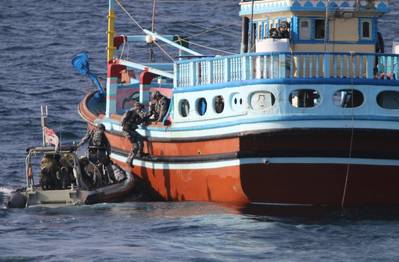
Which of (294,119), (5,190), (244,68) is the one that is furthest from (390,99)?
(5,190)

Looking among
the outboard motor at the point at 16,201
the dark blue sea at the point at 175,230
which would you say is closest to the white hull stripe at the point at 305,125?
the dark blue sea at the point at 175,230

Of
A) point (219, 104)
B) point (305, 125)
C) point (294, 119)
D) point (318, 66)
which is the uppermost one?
point (318, 66)

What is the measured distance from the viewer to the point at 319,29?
3428 centimetres

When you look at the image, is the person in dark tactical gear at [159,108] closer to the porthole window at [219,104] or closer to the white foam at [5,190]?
the porthole window at [219,104]

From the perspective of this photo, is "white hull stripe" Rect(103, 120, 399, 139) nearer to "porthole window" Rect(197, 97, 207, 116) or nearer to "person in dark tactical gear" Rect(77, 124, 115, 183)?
A: "porthole window" Rect(197, 97, 207, 116)

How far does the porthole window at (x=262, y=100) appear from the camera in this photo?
102 feet

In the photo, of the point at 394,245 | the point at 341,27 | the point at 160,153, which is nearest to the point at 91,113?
the point at 160,153

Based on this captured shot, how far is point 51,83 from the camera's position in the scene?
56.3 meters

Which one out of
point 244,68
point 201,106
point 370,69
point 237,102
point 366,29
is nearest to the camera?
point 370,69

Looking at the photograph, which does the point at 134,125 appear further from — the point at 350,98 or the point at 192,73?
the point at 350,98

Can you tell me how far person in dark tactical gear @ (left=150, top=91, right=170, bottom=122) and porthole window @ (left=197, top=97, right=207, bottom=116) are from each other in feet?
6.18

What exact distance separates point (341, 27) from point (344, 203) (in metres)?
4.65

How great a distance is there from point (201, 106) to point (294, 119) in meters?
3.10

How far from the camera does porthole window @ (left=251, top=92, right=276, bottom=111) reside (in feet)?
102
